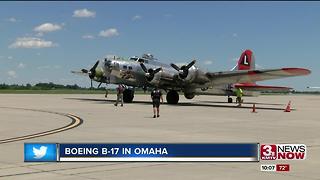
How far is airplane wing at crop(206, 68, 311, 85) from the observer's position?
33459mm

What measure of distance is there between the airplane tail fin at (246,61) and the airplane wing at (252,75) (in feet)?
28.9

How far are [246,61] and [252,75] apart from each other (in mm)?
11519

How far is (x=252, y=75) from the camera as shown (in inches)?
1433

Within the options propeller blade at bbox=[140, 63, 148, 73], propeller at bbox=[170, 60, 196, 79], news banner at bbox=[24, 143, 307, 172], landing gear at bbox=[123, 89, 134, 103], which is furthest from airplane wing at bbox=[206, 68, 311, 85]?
news banner at bbox=[24, 143, 307, 172]

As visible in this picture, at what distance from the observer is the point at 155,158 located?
8.78 meters

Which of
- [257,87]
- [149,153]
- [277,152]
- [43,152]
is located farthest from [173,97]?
[43,152]

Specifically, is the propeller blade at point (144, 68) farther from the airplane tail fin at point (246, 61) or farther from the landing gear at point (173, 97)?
the airplane tail fin at point (246, 61)

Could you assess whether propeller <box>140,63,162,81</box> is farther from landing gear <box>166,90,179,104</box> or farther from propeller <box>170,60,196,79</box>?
landing gear <box>166,90,179,104</box>

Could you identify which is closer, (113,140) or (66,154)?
(66,154)

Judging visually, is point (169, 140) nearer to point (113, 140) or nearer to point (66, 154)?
point (113, 140)

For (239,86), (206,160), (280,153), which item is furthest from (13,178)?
(239,86)

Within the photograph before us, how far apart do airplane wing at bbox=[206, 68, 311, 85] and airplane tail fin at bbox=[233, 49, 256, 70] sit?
881 centimetres

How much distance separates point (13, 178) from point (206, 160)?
3356 mm

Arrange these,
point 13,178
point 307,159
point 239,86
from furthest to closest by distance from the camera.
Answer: point 239,86 → point 307,159 → point 13,178
